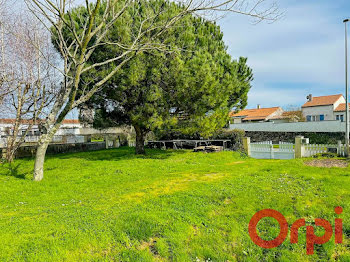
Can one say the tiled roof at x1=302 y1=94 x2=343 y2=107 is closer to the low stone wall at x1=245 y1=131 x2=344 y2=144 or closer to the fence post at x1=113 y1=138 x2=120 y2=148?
the low stone wall at x1=245 y1=131 x2=344 y2=144

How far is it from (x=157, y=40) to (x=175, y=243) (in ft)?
33.8

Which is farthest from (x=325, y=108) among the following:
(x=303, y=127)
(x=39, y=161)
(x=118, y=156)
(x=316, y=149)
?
(x=39, y=161)

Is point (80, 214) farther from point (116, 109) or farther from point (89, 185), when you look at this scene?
point (116, 109)

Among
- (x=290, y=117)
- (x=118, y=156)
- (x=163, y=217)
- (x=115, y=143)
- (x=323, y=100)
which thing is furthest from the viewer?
(x=290, y=117)

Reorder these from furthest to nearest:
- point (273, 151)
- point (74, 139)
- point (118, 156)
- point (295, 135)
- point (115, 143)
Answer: point (115, 143) → point (295, 135) → point (74, 139) → point (118, 156) → point (273, 151)

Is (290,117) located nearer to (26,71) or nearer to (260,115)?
(260,115)

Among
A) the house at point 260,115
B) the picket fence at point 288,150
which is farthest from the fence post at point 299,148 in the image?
the house at point 260,115

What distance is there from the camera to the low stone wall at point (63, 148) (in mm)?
16084

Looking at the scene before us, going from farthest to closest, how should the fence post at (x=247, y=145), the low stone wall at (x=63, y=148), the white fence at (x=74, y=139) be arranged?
the white fence at (x=74, y=139)
the low stone wall at (x=63, y=148)
the fence post at (x=247, y=145)

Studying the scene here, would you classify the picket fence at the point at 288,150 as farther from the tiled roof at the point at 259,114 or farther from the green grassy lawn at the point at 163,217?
the tiled roof at the point at 259,114

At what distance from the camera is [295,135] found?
21.6 metres

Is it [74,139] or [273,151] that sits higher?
[74,139]

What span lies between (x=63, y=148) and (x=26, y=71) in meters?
8.11

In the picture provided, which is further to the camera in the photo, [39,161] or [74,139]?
[74,139]
